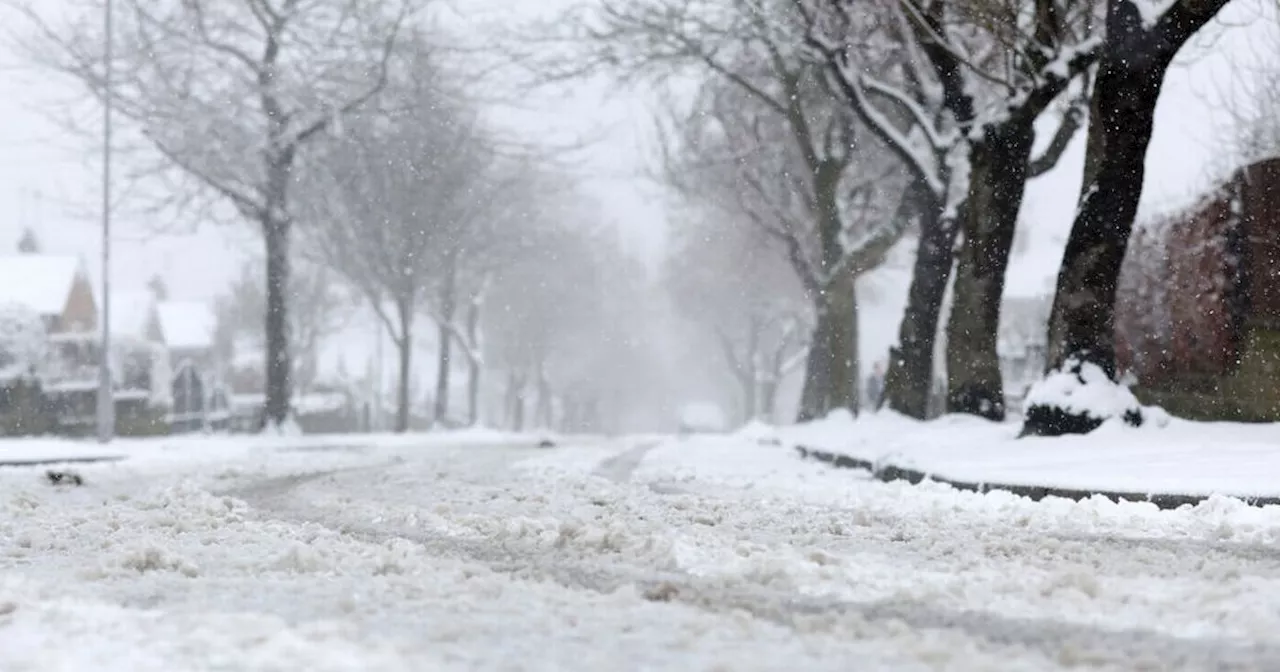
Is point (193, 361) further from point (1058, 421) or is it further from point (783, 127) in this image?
point (1058, 421)

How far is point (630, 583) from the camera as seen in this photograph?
527cm

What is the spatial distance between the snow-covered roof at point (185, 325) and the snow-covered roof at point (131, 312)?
243 inches

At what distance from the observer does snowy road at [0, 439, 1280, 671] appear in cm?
395

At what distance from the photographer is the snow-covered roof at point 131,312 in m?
63.2

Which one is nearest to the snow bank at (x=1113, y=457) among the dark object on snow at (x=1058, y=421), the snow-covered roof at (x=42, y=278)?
the dark object on snow at (x=1058, y=421)

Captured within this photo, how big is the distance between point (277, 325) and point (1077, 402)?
20.5m

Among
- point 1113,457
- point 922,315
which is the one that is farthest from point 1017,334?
point 1113,457

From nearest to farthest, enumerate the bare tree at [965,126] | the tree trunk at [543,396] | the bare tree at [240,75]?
the bare tree at [965,126] < the bare tree at [240,75] < the tree trunk at [543,396]

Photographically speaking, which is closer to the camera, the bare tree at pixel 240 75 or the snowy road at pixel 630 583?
the snowy road at pixel 630 583

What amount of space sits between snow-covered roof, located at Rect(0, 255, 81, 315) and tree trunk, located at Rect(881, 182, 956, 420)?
29.9 metres

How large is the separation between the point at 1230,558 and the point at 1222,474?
3358mm

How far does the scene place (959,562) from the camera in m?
6.18

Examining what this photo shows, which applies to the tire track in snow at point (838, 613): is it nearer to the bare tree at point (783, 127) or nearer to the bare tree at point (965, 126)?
the bare tree at point (965, 126)

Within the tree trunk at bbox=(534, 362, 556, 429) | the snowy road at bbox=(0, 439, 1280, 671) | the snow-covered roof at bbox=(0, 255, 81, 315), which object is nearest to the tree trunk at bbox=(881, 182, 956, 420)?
the snowy road at bbox=(0, 439, 1280, 671)
